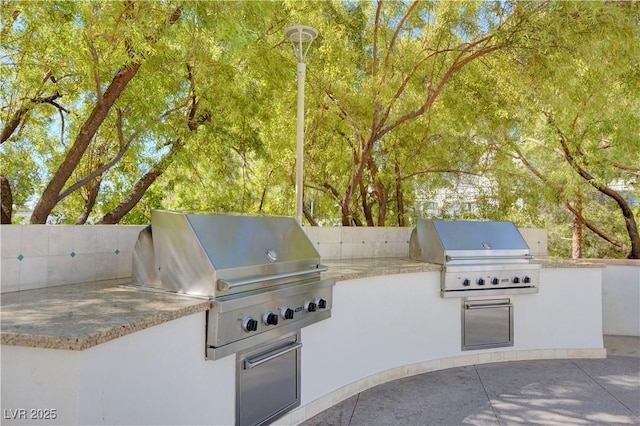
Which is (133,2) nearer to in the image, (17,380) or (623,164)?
(17,380)

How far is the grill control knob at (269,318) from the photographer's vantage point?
7.49 feet

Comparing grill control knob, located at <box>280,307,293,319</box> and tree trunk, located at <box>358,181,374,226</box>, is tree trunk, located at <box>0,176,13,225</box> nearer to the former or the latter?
grill control knob, located at <box>280,307,293,319</box>

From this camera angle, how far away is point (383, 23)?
5.44 metres

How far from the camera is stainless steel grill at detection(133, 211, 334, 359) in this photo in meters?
2.07

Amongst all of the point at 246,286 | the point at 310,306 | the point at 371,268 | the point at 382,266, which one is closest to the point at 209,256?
the point at 246,286

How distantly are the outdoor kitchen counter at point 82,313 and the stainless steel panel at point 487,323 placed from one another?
9.54ft

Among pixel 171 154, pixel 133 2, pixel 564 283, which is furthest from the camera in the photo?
pixel 171 154

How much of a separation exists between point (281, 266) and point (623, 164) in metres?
6.04

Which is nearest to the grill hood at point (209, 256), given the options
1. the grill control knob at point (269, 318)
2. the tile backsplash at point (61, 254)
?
the grill control knob at point (269, 318)

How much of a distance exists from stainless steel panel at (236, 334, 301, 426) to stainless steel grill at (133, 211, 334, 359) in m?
0.11

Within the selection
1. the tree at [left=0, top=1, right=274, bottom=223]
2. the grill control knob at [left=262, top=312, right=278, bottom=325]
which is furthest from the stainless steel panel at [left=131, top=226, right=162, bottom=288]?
the tree at [left=0, top=1, right=274, bottom=223]

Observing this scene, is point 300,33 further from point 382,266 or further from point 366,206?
point 366,206

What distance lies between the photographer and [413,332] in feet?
12.6

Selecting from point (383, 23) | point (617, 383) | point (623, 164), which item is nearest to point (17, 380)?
point (617, 383)
